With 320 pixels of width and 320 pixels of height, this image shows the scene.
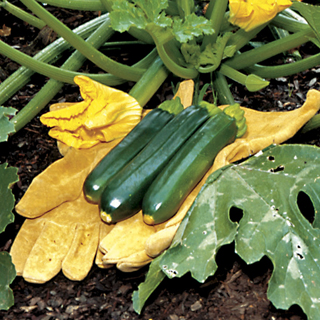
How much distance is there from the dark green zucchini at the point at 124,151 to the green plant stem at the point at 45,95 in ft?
1.83

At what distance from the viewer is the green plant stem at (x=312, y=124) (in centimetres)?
225

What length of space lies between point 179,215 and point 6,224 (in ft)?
2.12

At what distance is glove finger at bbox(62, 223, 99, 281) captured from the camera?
1.92 m

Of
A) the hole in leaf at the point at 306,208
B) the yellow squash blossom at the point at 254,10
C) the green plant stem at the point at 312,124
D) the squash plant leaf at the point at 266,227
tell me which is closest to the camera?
the squash plant leaf at the point at 266,227

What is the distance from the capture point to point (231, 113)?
6.95 feet

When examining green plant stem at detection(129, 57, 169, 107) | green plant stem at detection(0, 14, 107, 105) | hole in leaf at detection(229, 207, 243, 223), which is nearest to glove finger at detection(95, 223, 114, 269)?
hole in leaf at detection(229, 207, 243, 223)

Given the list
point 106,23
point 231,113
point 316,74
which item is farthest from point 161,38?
point 316,74

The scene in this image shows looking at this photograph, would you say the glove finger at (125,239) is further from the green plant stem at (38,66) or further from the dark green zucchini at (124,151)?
the green plant stem at (38,66)

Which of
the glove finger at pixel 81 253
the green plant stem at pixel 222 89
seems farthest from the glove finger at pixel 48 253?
the green plant stem at pixel 222 89

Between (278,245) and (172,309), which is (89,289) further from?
(278,245)

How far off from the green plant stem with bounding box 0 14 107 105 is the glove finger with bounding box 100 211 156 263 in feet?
3.19

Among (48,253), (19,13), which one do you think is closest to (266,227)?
(48,253)

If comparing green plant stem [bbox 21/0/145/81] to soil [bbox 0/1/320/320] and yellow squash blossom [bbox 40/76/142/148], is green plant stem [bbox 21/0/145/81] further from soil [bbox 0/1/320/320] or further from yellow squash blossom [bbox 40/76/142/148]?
soil [bbox 0/1/320/320]

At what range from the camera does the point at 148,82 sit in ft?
7.72
